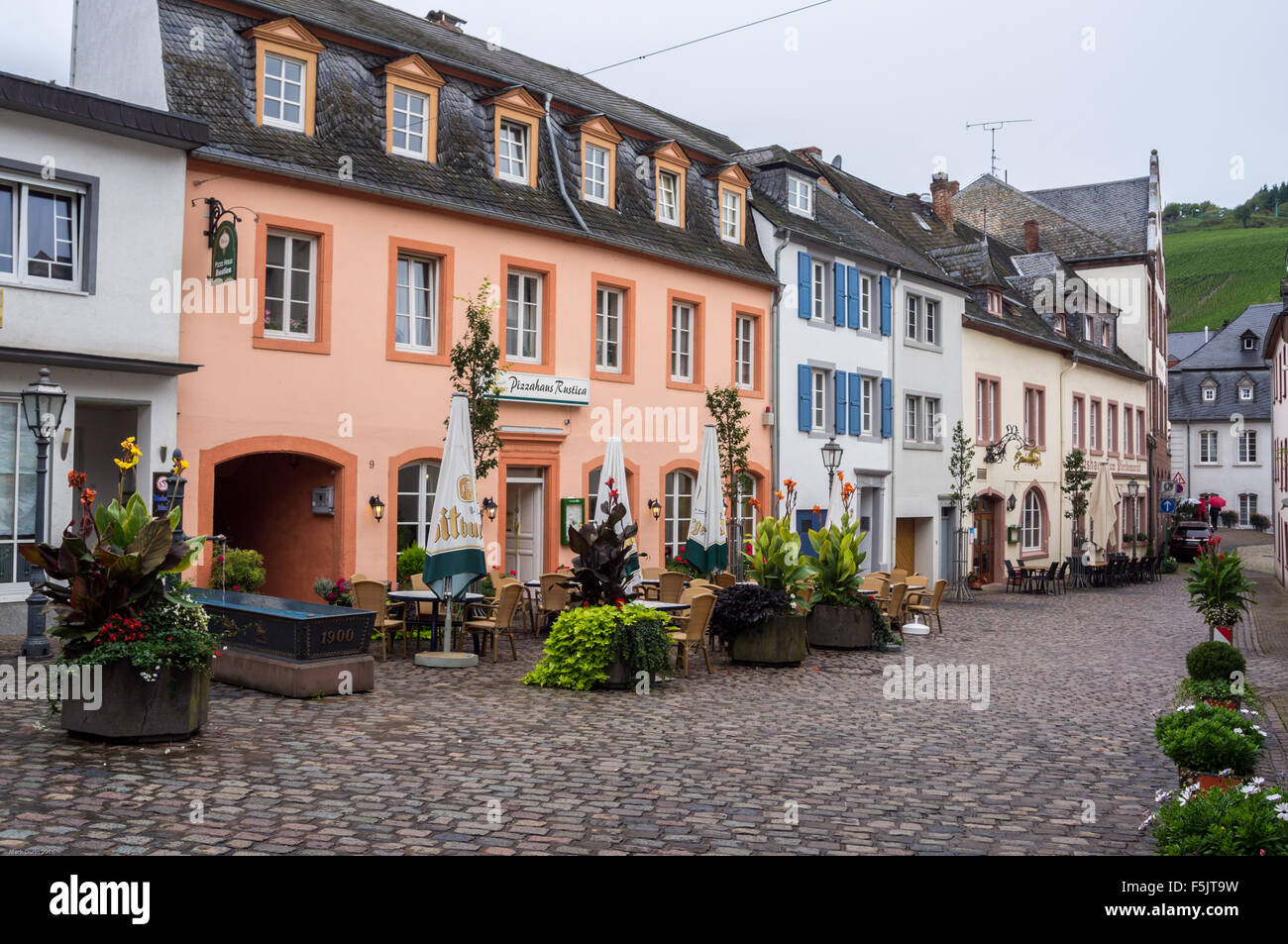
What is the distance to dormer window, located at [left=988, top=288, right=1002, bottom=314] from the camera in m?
34.0

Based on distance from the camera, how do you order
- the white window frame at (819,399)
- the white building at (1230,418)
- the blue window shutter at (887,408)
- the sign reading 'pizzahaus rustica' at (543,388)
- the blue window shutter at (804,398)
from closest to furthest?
1. the sign reading 'pizzahaus rustica' at (543,388)
2. the blue window shutter at (804,398)
3. the white window frame at (819,399)
4. the blue window shutter at (887,408)
5. the white building at (1230,418)

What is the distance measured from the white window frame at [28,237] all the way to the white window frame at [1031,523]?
92.1ft

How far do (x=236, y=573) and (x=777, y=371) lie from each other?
1352cm

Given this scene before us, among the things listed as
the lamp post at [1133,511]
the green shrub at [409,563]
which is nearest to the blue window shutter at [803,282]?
the green shrub at [409,563]

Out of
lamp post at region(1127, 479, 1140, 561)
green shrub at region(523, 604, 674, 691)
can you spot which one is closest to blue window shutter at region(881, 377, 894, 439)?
lamp post at region(1127, 479, 1140, 561)

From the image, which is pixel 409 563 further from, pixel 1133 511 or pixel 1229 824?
pixel 1133 511

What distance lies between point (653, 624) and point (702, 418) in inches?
438

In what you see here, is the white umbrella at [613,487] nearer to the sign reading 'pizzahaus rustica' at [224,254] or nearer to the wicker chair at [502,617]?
the wicker chair at [502,617]

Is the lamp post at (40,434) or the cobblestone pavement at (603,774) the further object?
the lamp post at (40,434)

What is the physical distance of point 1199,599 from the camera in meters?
15.5

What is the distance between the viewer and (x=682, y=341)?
76.2 feet

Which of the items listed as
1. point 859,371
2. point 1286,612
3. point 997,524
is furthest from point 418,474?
point 997,524

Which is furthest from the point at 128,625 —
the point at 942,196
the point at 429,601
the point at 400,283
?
the point at 942,196

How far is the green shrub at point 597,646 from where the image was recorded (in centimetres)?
1223
